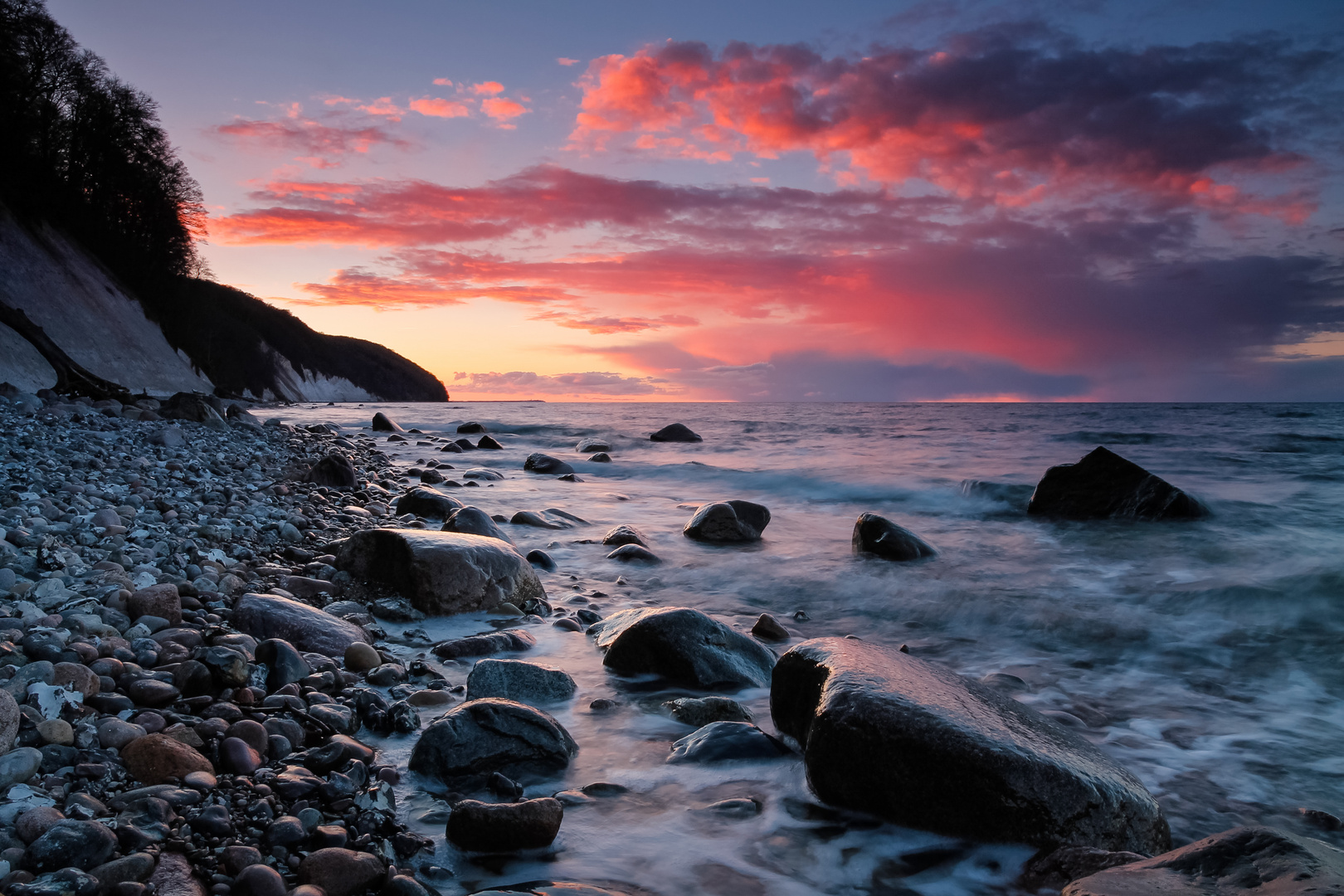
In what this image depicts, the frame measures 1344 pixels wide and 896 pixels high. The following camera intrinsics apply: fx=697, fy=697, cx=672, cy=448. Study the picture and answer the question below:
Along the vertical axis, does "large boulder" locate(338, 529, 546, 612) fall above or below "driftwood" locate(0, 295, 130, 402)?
below

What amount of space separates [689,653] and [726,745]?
2.49ft

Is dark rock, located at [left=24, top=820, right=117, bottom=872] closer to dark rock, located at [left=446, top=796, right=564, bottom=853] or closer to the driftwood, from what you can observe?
dark rock, located at [left=446, top=796, right=564, bottom=853]

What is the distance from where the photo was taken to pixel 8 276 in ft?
63.0

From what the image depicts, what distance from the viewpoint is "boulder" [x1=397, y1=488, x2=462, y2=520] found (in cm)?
702

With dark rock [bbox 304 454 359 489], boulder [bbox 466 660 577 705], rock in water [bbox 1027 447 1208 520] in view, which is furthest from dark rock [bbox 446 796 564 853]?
rock in water [bbox 1027 447 1208 520]

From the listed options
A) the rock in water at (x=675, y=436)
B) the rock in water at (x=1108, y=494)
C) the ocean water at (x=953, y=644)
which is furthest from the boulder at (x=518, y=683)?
the rock in water at (x=675, y=436)

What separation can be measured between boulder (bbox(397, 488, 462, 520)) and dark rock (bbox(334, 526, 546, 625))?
243 centimetres

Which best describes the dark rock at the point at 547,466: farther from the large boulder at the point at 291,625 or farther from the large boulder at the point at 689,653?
the large boulder at the point at 291,625

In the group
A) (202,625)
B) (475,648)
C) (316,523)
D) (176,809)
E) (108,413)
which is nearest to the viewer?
(176,809)

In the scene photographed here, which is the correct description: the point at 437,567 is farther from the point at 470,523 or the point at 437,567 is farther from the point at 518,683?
the point at 470,523

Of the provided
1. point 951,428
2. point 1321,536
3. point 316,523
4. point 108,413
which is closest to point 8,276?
point 108,413

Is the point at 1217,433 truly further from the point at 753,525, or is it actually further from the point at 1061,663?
the point at 1061,663

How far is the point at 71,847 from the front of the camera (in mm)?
1600

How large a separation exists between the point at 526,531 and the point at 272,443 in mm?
6677
